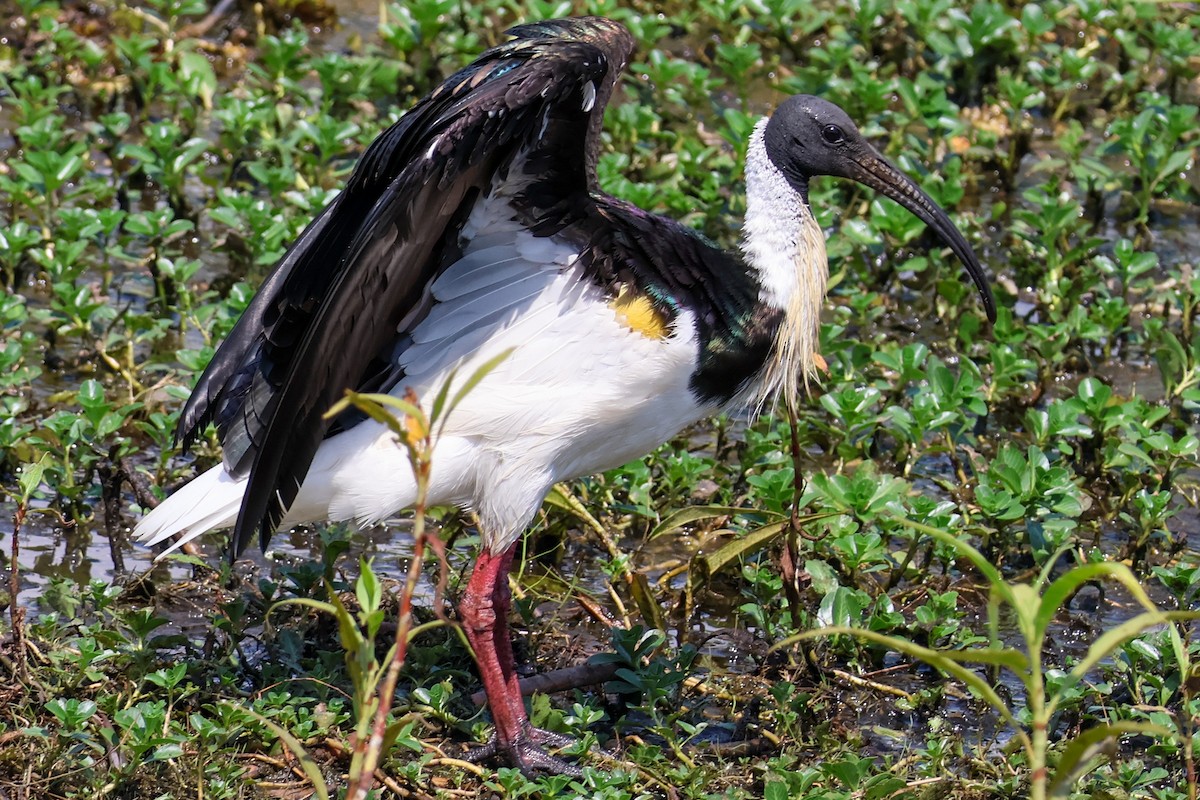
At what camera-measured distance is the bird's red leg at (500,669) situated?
4.41 meters

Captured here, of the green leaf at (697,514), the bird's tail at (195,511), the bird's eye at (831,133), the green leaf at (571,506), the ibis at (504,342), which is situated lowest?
the green leaf at (571,506)

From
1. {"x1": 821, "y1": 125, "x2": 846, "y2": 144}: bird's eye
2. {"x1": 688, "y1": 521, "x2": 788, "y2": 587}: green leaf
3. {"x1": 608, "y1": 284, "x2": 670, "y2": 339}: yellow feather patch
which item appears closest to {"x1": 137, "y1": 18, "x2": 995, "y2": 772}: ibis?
{"x1": 608, "y1": 284, "x2": 670, "y2": 339}: yellow feather patch

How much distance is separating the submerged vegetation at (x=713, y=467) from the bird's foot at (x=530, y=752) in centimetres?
6

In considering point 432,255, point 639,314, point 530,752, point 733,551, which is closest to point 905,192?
point 639,314

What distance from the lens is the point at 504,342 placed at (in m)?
4.50

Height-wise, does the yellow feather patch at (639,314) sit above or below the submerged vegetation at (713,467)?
above

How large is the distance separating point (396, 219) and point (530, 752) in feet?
4.82

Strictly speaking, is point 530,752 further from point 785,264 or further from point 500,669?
point 785,264

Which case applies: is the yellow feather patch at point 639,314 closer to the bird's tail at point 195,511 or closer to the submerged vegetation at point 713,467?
the submerged vegetation at point 713,467

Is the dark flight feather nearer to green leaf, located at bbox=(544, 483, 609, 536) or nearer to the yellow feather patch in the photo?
the yellow feather patch

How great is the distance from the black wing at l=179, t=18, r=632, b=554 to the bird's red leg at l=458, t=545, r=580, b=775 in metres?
0.60

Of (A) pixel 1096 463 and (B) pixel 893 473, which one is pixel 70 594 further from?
(A) pixel 1096 463

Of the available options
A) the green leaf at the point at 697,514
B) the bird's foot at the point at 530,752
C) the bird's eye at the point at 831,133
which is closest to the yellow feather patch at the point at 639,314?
the green leaf at the point at 697,514

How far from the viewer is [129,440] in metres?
5.36
